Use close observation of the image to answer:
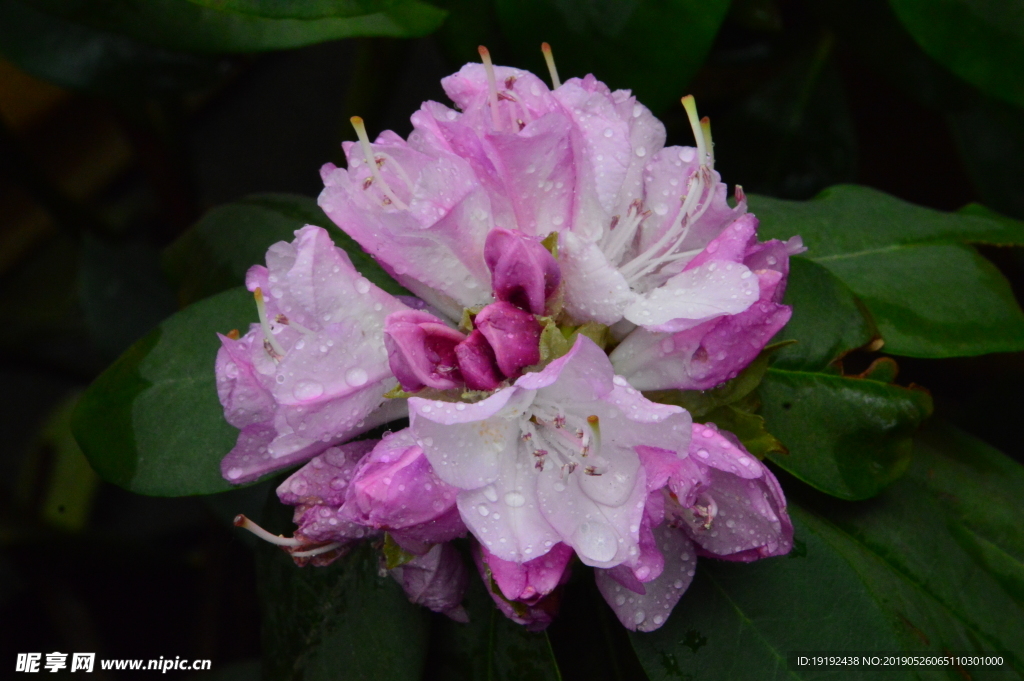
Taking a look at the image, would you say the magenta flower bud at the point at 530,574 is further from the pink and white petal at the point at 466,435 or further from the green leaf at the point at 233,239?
the green leaf at the point at 233,239

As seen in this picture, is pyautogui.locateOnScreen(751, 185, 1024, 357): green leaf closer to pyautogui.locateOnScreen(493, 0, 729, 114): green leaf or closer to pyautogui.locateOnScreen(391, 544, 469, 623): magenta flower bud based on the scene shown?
pyautogui.locateOnScreen(493, 0, 729, 114): green leaf

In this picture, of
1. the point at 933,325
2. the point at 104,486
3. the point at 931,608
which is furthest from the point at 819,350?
the point at 104,486

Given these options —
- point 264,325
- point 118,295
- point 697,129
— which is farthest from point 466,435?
point 118,295

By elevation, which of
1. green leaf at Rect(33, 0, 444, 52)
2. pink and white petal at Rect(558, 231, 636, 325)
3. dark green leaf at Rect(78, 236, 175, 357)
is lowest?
dark green leaf at Rect(78, 236, 175, 357)

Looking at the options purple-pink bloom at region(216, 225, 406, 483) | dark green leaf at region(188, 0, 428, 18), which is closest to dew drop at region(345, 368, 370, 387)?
purple-pink bloom at region(216, 225, 406, 483)

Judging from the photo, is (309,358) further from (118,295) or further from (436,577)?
(118,295)

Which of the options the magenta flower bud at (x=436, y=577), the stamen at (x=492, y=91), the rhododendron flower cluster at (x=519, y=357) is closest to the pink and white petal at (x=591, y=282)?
the rhododendron flower cluster at (x=519, y=357)
